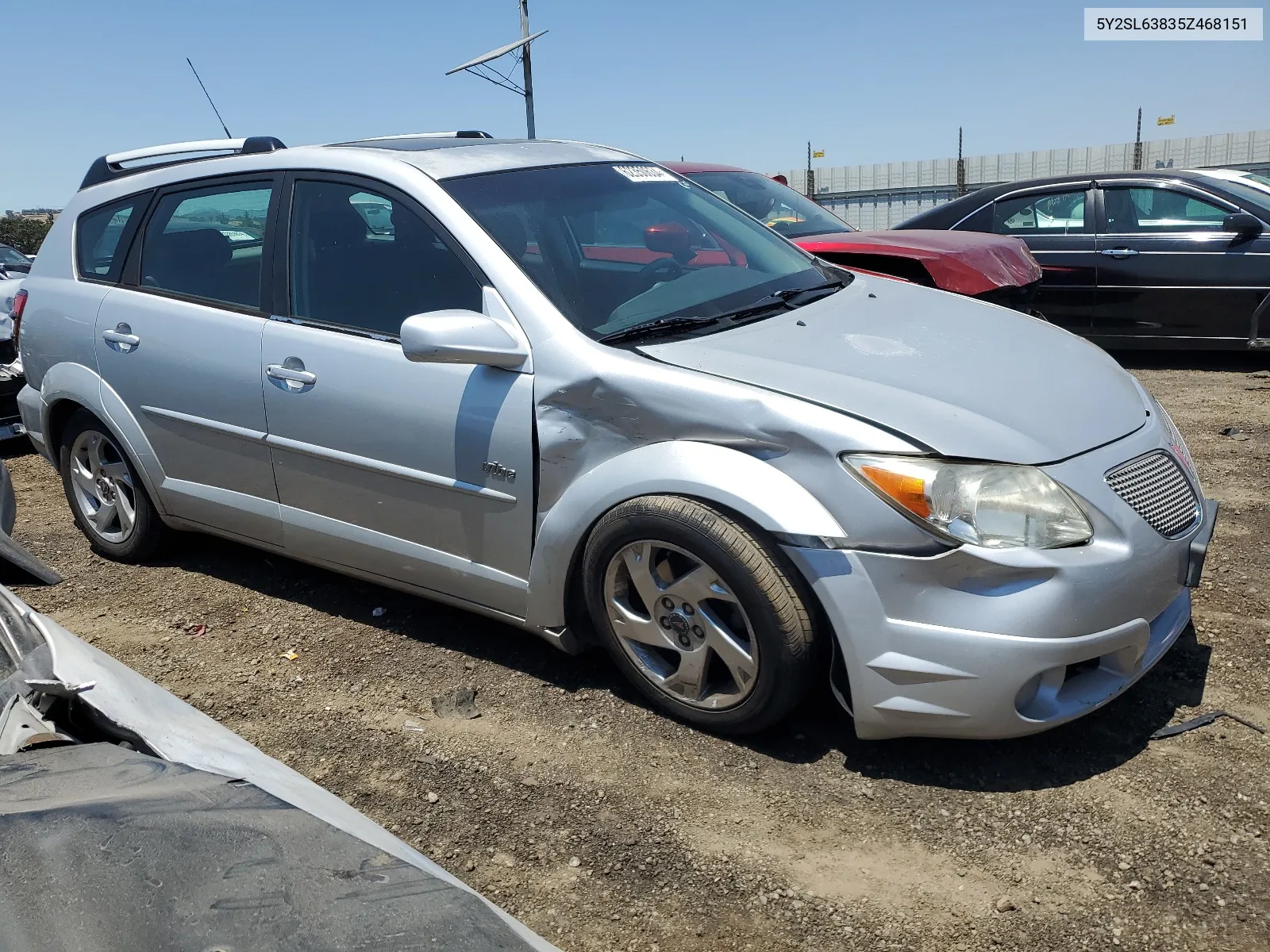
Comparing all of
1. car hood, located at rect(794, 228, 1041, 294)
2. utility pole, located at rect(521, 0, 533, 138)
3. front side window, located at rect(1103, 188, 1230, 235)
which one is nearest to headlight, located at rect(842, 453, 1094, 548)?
car hood, located at rect(794, 228, 1041, 294)

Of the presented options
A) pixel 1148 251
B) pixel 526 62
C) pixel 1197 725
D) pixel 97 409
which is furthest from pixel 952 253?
pixel 526 62

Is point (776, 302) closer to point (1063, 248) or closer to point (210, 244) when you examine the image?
point (210, 244)

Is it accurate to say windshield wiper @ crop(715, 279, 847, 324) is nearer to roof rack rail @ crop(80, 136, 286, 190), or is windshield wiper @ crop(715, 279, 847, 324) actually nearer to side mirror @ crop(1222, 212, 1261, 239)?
roof rack rail @ crop(80, 136, 286, 190)

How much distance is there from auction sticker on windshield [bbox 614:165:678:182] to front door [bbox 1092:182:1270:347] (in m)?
4.98

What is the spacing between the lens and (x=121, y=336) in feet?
13.9

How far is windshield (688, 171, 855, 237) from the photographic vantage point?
24.9 ft

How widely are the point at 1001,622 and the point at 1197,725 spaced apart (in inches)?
35.8

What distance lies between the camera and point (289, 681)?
368cm

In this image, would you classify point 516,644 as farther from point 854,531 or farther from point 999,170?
point 999,170

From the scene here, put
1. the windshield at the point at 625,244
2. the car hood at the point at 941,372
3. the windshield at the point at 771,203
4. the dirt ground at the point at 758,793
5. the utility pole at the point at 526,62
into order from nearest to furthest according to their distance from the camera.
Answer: the dirt ground at the point at 758,793 → the car hood at the point at 941,372 → the windshield at the point at 625,244 → the windshield at the point at 771,203 → the utility pole at the point at 526,62

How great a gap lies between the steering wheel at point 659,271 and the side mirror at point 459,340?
0.58 meters

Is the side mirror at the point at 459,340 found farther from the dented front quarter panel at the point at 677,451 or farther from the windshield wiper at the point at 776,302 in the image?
the windshield wiper at the point at 776,302

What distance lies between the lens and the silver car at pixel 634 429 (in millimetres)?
2639

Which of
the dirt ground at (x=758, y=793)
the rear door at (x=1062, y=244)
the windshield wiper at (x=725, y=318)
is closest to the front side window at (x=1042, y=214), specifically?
the rear door at (x=1062, y=244)
